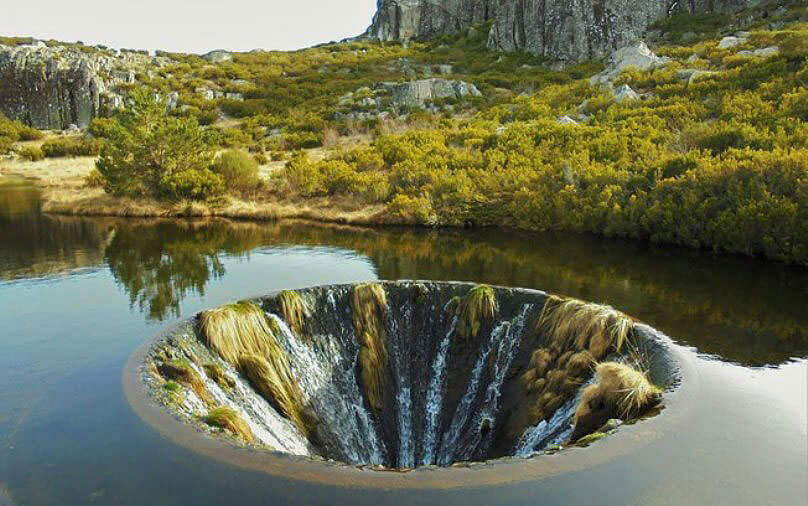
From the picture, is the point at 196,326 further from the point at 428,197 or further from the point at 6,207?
the point at 6,207

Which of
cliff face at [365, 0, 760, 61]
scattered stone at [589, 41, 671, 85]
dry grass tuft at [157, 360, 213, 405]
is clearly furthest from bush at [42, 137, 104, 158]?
dry grass tuft at [157, 360, 213, 405]

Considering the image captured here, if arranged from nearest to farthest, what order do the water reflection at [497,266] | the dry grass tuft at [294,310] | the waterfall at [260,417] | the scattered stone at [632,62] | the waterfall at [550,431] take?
1. the waterfall at [550,431]
2. the waterfall at [260,417]
3. the dry grass tuft at [294,310]
4. the water reflection at [497,266]
5. the scattered stone at [632,62]

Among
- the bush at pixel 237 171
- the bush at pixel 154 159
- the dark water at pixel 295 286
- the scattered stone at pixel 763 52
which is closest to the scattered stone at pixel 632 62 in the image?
the scattered stone at pixel 763 52

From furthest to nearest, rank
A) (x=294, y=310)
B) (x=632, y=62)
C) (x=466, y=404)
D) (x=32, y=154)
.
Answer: (x=32, y=154)
(x=632, y=62)
(x=294, y=310)
(x=466, y=404)

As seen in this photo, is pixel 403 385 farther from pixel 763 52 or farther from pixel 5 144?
pixel 5 144

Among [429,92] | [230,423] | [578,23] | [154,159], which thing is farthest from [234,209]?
[578,23]

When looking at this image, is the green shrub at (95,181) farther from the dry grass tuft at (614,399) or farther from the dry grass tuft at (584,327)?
the dry grass tuft at (614,399)
